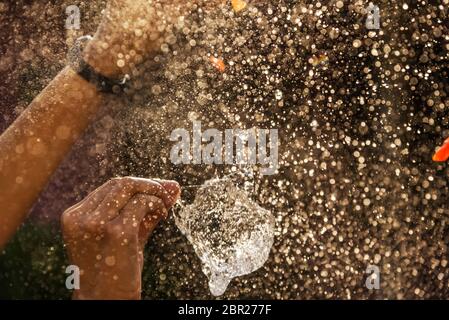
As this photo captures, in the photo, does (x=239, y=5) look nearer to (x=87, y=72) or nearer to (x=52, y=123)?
(x=87, y=72)

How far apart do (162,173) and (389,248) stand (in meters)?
0.85

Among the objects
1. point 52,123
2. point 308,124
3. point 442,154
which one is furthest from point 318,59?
point 52,123

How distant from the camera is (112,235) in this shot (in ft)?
2.85

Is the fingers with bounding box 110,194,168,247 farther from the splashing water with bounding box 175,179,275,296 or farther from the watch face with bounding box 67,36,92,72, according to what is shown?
the splashing water with bounding box 175,179,275,296

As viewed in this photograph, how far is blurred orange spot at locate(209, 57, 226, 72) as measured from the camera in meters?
1.89

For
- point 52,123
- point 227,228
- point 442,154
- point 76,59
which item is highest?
point 76,59

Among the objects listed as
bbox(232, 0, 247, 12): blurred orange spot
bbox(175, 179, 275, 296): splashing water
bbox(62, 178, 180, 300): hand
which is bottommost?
bbox(175, 179, 275, 296): splashing water

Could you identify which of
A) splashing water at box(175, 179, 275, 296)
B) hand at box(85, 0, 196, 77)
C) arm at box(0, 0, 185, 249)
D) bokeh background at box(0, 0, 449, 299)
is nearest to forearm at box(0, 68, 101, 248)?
arm at box(0, 0, 185, 249)

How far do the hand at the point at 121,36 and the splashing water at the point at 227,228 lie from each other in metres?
0.72

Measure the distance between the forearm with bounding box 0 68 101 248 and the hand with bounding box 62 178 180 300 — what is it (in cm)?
23

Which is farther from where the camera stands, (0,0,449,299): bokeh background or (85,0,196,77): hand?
(0,0,449,299): bokeh background

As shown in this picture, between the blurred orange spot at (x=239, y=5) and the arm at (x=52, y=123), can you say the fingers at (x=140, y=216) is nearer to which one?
the arm at (x=52, y=123)

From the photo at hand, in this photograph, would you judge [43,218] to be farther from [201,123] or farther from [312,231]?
[312,231]

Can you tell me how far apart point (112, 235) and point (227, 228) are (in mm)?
1073
